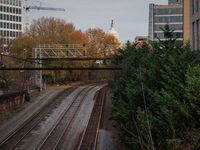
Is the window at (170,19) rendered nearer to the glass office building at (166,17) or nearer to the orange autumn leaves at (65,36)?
the glass office building at (166,17)

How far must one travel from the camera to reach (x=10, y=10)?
3078 inches

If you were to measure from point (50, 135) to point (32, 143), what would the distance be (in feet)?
6.34

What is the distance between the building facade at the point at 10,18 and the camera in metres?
76.1

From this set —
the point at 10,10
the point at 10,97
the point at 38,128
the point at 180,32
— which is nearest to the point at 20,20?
the point at 10,10

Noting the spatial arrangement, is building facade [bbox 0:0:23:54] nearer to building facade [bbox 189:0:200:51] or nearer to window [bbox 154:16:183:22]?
window [bbox 154:16:183:22]

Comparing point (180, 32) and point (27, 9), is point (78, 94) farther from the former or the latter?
point (27, 9)

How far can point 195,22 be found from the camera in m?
19.0

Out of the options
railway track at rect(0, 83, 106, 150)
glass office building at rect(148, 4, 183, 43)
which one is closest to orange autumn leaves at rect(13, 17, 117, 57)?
glass office building at rect(148, 4, 183, 43)

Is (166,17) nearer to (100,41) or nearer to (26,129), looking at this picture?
(100,41)

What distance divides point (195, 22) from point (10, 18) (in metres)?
72.1

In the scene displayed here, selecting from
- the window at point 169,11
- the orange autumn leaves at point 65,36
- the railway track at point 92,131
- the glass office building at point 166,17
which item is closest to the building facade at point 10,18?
the orange autumn leaves at point 65,36

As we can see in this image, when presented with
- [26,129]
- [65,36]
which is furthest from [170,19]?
[26,129]

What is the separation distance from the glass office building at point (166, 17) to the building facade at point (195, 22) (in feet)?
114

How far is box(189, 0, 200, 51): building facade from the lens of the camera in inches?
731
